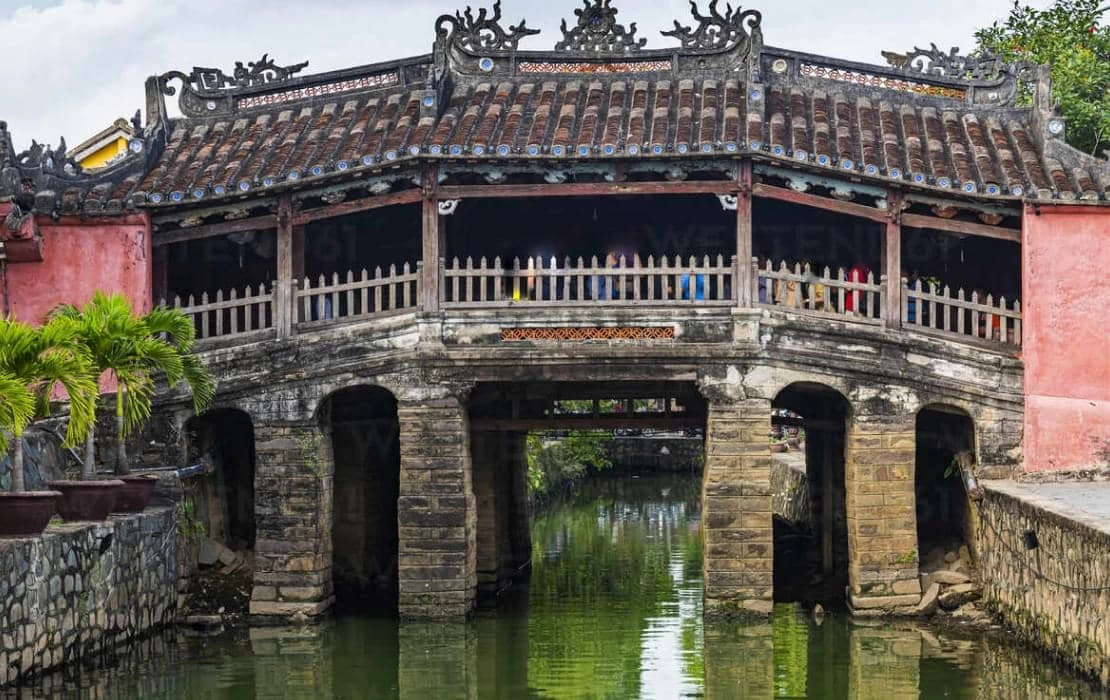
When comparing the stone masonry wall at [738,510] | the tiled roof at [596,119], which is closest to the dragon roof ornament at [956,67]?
the tiled roof at [596,119]

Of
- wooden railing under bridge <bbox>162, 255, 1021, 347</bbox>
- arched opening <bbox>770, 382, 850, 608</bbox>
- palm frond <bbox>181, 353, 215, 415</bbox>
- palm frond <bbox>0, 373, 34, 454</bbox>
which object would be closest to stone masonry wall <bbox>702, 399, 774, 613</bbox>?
arched opening <bbox>770, 382, 850, 608</bbox>

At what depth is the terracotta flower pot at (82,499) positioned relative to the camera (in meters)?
16.4

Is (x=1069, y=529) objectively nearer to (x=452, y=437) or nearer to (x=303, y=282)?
(x=452, y=437)

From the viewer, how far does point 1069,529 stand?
14.8m

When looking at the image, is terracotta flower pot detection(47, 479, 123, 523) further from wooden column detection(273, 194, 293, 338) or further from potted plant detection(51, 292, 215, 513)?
wooden column detection(273, 194, 293, 338)

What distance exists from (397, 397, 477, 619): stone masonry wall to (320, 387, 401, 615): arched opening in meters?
2.41

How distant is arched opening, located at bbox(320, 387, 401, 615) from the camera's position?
70.4ft

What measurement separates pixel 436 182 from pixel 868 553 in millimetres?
6414

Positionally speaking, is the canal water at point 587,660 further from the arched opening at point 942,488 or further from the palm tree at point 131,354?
the palm tree at point 131,354

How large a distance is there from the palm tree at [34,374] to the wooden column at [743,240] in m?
7.13

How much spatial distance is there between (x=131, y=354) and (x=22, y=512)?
2.91 m

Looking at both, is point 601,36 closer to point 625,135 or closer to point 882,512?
point 625,135

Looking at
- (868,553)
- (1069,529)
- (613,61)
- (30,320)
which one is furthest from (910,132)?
(30,320)

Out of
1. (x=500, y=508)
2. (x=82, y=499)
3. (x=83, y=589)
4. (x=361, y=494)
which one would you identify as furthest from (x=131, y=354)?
(x=500, y=508)
